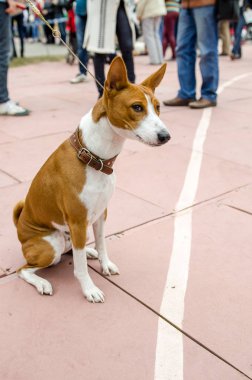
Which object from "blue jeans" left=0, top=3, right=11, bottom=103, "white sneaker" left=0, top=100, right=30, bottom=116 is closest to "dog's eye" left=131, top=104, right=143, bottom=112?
"blue jeans" left=0, top=3, right=11, bottom=103

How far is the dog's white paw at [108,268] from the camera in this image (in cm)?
273

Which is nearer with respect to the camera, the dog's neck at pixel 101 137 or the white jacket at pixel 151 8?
the dog's neck at pixel 101 137

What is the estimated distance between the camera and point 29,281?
8.50ft

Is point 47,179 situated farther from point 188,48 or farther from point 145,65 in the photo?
point 145,65

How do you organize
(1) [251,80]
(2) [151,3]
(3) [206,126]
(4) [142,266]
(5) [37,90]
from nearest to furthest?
(4) [142,266]
(3) [206,126]
(5) [37,90]
(1) [251,80]
(2) [151,3]

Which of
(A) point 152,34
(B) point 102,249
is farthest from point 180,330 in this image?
(A) point 152,34

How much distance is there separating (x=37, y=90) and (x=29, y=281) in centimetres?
657

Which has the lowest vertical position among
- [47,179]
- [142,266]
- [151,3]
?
[142,266]

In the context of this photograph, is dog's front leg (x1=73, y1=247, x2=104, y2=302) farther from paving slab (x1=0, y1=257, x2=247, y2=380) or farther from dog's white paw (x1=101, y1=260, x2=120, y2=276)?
dog's white paw (x1=101, y1=260, x2=120, y2=276)

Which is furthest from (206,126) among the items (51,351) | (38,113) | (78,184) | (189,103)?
(51,351)

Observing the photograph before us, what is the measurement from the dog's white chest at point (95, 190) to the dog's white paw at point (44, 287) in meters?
0.51

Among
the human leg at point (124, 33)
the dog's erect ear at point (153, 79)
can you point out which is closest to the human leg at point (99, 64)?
the human leg at point (124, 33)

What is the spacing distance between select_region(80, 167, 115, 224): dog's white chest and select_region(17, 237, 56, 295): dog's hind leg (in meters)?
0.39

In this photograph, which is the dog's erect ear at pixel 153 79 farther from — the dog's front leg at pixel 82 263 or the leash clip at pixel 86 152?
the dog's front leg at pixel 82 263
